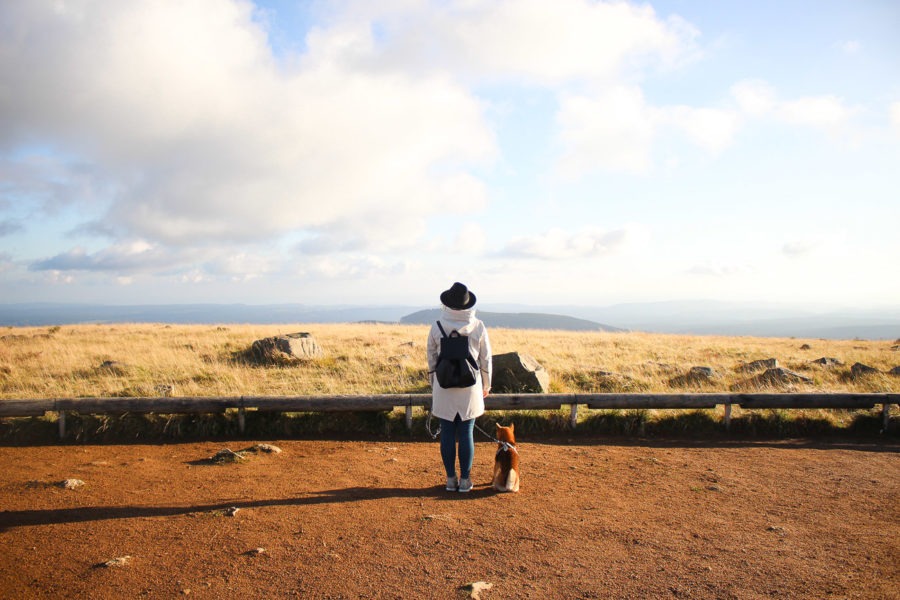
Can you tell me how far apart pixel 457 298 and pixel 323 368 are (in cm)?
958

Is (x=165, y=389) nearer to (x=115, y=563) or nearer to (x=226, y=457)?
(x=226, y=457)

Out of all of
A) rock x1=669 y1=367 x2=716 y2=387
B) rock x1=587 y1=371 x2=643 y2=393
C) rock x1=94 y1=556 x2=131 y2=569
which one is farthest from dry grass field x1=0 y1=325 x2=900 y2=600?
rock x1=669 y1=367 x2=716 y2=387

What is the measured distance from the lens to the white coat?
6.28m

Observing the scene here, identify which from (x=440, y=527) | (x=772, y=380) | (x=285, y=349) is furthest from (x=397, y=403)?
(x=772, y=380)

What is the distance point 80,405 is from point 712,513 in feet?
32.6

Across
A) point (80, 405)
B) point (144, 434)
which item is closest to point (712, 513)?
point (144, 434)

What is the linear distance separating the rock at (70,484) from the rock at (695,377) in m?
12.2

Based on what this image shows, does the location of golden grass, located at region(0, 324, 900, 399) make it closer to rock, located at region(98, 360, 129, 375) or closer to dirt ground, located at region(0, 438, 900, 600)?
rock, located at region(98, 360, 129, 375)

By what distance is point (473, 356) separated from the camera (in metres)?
6.29

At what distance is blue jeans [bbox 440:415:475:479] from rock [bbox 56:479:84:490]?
15.2 ft

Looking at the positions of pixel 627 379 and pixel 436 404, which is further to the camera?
pixel 627 379

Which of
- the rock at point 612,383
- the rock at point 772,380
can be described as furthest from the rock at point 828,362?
the rock at point 612,383

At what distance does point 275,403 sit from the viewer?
9.55 metres

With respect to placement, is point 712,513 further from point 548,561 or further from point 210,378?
point 210,378
